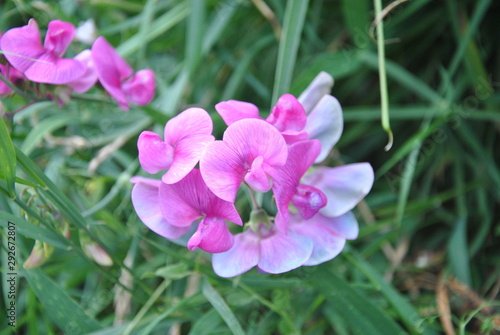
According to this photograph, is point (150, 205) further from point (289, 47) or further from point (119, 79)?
point (289, 47)

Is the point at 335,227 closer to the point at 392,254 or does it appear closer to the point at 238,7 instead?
the point at 392,254

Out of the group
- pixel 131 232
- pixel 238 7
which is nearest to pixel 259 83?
pixel 238 7

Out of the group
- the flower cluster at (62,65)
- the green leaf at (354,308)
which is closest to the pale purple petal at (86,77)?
the flower cluster at (62,65)

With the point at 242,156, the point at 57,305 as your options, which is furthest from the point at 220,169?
the point at 57,305

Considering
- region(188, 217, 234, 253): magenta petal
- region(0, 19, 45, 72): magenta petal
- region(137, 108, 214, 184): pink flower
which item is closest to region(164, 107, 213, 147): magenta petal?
region(137, 108, 214, 184): pink flower

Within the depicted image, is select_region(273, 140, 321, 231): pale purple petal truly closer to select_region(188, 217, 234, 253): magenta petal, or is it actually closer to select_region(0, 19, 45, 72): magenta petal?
select_region(188, 217, 234, 253): magenta petal

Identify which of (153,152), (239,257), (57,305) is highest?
(153,152)
